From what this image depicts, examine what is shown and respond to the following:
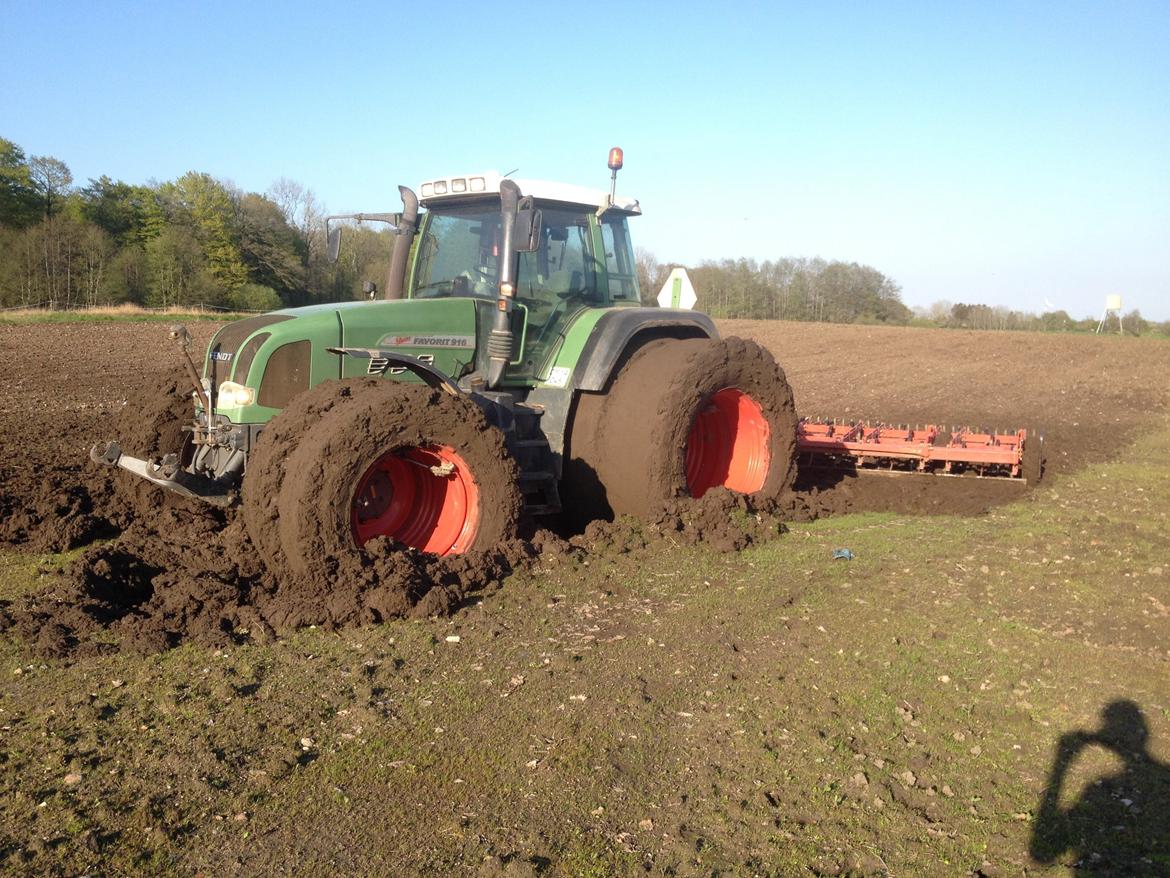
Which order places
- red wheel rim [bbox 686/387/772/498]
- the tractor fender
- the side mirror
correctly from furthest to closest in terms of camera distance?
red wheel rim [bbox 686/387/772/498] < the tractor fender < the side mirror

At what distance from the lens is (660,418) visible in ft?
23.3

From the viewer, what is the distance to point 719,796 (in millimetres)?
3602

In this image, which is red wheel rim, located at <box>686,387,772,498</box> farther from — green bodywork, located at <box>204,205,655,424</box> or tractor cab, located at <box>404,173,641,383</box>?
tractor cab, located at <box>404,173,641,383</box>

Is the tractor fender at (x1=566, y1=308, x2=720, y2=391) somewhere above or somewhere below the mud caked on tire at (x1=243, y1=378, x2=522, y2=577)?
above

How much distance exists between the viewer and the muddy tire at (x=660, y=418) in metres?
7.15

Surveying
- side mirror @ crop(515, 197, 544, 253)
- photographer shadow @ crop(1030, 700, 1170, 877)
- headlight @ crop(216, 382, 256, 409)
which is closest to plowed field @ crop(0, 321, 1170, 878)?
photographer shadow @ crop(1030, 700, 1170, 877)

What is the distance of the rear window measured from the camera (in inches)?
→ 247

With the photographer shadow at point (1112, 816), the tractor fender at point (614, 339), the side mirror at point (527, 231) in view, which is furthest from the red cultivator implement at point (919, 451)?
the photographer shadow at point (1112, 816)

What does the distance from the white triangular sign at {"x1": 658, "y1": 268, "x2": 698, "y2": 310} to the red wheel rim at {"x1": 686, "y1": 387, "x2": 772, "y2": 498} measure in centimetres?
116

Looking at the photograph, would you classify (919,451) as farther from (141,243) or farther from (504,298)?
(141,243)

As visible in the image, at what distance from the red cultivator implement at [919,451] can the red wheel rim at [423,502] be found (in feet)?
14.0

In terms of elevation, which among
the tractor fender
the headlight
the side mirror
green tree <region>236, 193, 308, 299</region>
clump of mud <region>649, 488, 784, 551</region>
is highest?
green tree <region>236, 193, 308, 299</region>

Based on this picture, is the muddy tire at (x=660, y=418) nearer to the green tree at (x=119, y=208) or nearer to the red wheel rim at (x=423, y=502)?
the red wheel rim at (x=423, y=502)

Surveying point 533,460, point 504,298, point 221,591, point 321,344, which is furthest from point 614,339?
point 221,591
